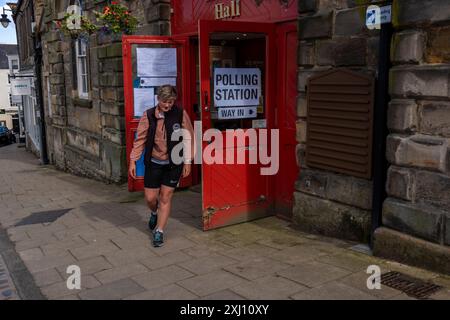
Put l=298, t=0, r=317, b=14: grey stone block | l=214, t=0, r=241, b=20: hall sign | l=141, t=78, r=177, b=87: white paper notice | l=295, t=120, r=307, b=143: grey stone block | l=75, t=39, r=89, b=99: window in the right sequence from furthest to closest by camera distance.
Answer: l=75, t=39, r=89, b=99: window < l=141, t=78, r=177, b=87: white paper notice < l=214, t=0, r=241, b=20: hall sign < l=295, t=120, r=307, b=143: grey stone block < l=298, t=0, r=317, b=14: grey stone block

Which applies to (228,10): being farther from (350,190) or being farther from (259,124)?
(350,190)

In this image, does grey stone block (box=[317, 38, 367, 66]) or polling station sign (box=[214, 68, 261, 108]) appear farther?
polling station sign (box=[214, 68, 261, 108])

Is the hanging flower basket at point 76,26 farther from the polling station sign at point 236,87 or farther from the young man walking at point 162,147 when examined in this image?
the young man walking at point 162,147

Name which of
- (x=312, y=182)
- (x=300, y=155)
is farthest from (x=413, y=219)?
(x=300, y=155)

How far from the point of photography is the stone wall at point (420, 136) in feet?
13.0

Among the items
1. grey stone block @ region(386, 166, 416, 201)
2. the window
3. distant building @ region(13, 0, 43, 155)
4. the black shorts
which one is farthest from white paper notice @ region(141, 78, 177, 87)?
distant building @ region(13, 0, 43, 155)

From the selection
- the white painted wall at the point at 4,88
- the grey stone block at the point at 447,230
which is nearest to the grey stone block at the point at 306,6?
the grey stone block at the point at 447,230

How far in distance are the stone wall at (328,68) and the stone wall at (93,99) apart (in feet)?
12.2

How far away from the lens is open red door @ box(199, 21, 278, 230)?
5.45m

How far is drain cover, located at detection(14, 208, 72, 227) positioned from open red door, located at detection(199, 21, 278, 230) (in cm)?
267

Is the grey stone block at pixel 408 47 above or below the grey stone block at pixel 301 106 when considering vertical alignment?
above

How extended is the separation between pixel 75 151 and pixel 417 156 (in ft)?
35.5

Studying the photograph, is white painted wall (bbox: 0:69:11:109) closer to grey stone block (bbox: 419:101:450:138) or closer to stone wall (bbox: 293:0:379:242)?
stone wall (bbox: 293:0:379:242)
